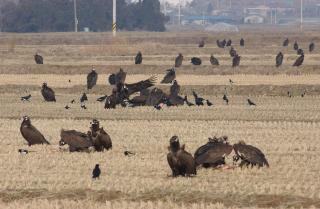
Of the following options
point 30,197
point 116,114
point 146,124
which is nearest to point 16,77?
point 116,114

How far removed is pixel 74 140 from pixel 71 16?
115 m

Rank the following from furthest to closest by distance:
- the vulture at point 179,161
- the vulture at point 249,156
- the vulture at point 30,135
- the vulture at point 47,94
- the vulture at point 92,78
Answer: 1. the vulture at point 92,78
2. the vulture at point 47,94
3. the vulture at point 30,135
4. the vulture at point 249,156
5. the vulture at point 179,161

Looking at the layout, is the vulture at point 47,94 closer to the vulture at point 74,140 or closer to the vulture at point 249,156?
the vulture at point 74,140

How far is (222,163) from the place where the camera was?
18.2 metres

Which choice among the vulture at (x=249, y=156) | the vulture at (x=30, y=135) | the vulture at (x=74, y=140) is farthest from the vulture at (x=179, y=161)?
the vulture at (x=30, y=135)

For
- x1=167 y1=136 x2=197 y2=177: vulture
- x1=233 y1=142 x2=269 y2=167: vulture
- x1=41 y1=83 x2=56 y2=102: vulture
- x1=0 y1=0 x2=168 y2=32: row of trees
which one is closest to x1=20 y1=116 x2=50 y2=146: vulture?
x1=233 y1=142 x2=269 y2=167: vulture

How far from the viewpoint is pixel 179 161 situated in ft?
55.5

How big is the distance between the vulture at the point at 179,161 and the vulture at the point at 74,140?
155 inches

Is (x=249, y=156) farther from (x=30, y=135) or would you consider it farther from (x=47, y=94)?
(x=47, y=94)

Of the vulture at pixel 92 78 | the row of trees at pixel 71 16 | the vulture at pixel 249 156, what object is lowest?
the vulture at pixel 249 156

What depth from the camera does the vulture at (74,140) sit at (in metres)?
20.6

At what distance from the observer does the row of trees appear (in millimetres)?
131750

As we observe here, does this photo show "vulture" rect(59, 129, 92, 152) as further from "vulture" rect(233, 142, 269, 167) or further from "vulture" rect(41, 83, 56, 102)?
"vulture" rect(41, 83, 56, 102)

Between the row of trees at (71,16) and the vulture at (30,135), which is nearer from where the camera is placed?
the vulture at (30,135)
